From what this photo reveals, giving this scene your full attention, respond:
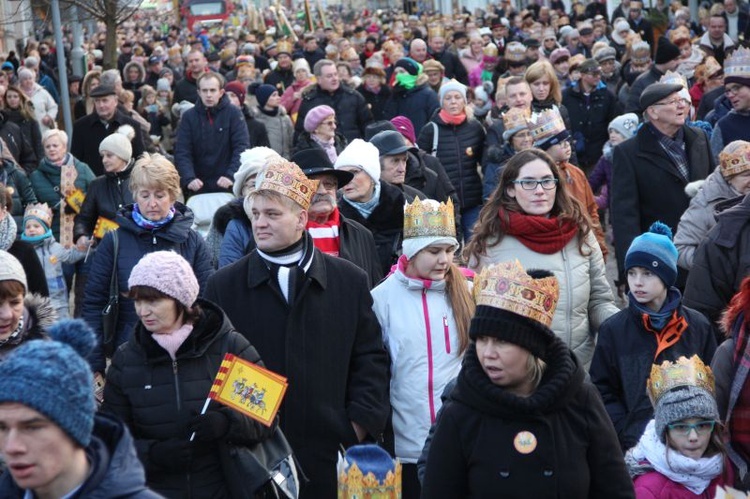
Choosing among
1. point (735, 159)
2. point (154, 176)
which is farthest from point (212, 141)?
point (735, 159)

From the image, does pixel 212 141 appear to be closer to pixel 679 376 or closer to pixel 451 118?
pixel 451 118

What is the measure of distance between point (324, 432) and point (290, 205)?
3.20 feet

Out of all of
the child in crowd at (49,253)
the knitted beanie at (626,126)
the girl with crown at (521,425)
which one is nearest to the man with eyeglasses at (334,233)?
the girl with crown at (521,425)

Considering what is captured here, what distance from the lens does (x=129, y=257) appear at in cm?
735

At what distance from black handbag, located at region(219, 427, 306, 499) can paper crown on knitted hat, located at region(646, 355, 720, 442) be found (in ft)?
4.94

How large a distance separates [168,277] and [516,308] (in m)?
1.58

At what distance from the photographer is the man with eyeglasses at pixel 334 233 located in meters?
7.02

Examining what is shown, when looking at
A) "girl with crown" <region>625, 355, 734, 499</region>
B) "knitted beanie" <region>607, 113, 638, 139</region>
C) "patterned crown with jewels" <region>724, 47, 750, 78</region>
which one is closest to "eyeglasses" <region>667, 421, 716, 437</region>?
"girl with crown" <region>625, 355, 734, 499</region>

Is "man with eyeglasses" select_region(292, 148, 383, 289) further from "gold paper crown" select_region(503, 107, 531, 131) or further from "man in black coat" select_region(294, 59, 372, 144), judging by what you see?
"man in black coat" select_region(294, 59, 372, 144)

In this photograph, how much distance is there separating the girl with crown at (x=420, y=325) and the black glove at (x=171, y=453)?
1.32 metres

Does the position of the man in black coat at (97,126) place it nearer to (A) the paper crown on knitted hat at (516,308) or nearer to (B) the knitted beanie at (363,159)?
(B) the knitted beanie at (363,159)

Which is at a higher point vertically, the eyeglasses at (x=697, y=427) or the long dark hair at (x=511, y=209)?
the long dark hair at (x=511, y=209)

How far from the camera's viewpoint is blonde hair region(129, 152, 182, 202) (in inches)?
289

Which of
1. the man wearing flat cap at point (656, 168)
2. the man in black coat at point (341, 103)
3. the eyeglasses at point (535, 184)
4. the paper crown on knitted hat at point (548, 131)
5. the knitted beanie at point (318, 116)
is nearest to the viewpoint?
the eyeglasses at point (535, 184)
